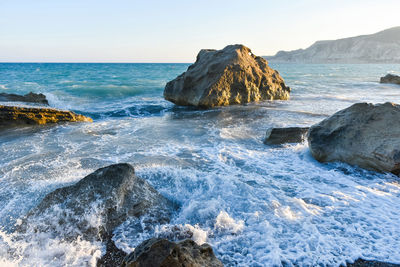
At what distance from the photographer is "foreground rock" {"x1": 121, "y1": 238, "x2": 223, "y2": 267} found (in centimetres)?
189

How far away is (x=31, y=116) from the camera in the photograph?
26.8ft

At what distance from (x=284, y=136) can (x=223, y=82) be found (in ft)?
18.1

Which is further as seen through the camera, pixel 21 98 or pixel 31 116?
pixel 21 98

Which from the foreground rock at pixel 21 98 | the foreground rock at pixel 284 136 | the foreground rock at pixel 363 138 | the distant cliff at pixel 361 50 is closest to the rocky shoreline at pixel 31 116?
the foreground rock at pixel 21 98

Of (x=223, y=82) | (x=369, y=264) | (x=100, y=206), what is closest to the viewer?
(x=369, y=264)

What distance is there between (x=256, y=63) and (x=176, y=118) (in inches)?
235

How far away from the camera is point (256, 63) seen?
13078 mm

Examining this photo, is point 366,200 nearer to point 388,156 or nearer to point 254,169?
point 388,156

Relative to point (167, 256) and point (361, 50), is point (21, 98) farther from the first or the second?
point (361, 50)

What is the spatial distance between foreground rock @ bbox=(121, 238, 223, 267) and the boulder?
0.99 metres

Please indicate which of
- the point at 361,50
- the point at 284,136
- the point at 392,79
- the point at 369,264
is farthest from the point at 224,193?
the point at 361,50

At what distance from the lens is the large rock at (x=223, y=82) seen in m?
11.0

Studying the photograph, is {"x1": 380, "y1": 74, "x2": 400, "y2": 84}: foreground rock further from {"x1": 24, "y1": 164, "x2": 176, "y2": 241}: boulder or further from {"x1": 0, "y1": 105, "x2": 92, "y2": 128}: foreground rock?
{"x1": 24, "y1": 164, "x2": 176, "y2": 241}: boulder

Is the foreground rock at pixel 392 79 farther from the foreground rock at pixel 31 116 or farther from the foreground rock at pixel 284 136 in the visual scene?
the foreground rock at pixel 31 116
